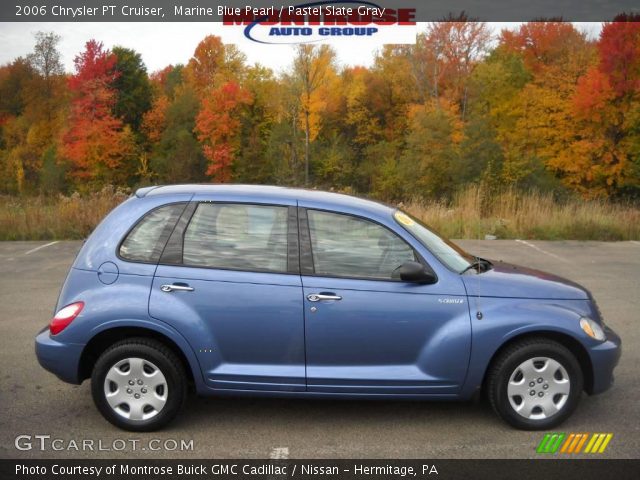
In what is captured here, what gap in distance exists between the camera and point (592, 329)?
487 cm

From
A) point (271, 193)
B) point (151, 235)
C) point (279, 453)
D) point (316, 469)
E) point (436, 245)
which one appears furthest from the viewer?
point (436, 245)

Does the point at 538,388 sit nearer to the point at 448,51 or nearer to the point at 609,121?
the point at 609,121

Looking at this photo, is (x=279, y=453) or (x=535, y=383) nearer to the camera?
(x=279, y=453)

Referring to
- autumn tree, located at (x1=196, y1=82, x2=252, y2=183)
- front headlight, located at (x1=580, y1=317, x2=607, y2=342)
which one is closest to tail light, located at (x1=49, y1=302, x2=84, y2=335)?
front headlight, located at (x1=580, y1=317, x2=607, y2=342)

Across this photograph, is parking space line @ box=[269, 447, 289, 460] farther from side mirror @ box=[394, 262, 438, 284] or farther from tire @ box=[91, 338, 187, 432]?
side mirror @ box=[394, 262, 438, 284]

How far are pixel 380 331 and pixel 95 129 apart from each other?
51.0 metres

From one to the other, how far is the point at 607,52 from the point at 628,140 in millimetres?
5261

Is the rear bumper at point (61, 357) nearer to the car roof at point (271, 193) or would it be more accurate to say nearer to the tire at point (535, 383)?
the car roof at point (271, 193)

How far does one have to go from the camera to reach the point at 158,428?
4762 millimetres

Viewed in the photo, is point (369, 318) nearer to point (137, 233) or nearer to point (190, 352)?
point (190, 352)

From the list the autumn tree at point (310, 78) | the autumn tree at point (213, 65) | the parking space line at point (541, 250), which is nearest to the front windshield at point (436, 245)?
the parking space line at point (541, 250)

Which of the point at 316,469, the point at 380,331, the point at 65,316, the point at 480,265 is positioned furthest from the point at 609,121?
the point at 65,316

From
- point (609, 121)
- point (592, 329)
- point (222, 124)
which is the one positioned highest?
point (222, 124)

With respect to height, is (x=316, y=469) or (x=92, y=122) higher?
(x=92, y=122)
